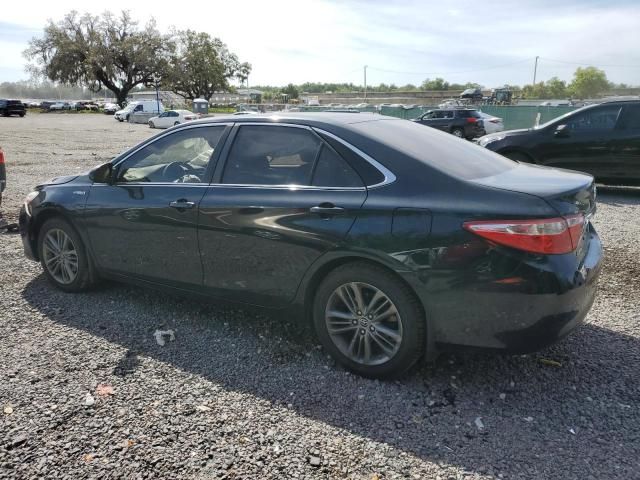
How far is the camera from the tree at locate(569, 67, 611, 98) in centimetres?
12381

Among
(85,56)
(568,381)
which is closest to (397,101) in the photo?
(85,56)

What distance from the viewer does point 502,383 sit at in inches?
130

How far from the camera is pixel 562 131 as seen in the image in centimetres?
962

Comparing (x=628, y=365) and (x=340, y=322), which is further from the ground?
(x=340, y=322)

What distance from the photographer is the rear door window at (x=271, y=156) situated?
356 centimetres

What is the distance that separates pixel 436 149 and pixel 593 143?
723cm

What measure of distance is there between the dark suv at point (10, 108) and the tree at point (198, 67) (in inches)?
1023

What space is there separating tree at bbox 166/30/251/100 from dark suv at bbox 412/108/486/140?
191 ft

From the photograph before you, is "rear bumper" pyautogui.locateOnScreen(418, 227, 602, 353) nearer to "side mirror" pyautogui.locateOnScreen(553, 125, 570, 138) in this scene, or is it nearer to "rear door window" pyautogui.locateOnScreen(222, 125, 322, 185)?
"rear door window" pyautogui.locateOnScreen(222, 125, 322, 185)

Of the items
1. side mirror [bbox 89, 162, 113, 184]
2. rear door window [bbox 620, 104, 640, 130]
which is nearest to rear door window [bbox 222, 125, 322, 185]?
side mirror [bbox 89, 162, 113, 184]

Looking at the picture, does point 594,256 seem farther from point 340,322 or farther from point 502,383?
point 340,322

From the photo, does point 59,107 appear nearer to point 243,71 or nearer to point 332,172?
point 243,71

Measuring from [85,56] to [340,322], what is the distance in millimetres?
80955

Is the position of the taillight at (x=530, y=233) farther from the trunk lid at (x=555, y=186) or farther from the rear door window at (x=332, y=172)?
the rear door window at (x=332, y=172)
